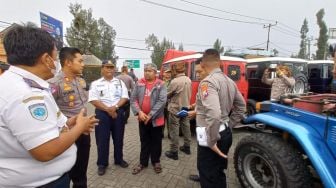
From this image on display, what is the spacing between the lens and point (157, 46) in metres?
54.2

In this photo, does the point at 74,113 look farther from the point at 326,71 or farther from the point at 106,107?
the point at 326,71

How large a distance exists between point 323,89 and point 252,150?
981 centimetres

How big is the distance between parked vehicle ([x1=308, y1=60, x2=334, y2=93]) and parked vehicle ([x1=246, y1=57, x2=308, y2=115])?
2.15 meters

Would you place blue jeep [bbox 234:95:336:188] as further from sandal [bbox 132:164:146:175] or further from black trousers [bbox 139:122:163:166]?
sandal [bbox 132:164:146:175]

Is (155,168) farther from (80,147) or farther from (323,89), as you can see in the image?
(323,89)

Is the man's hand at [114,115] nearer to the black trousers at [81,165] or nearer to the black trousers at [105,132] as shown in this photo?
the black trousers at [105,132]

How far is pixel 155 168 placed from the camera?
4.10m

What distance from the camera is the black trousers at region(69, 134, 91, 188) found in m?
3.09

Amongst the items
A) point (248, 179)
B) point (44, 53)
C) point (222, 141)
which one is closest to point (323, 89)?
point (248, 179)

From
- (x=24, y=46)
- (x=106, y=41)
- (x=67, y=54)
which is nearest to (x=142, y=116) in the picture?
(x=67, y=54)

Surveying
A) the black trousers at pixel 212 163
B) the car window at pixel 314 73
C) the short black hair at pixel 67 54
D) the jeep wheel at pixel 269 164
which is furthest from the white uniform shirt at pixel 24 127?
the car window at pixel 314 73

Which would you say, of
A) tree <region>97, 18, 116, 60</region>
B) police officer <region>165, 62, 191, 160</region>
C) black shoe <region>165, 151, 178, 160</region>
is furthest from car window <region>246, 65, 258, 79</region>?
tree <region>97, 18, 116, 60</region>

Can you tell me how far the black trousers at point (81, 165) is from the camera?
3088 mm

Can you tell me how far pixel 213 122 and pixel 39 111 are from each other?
1.50 m
